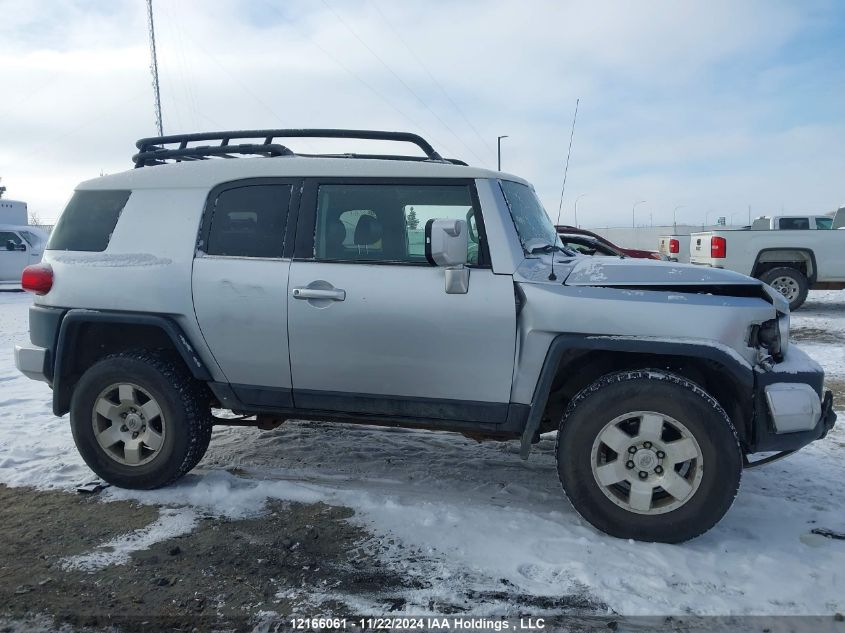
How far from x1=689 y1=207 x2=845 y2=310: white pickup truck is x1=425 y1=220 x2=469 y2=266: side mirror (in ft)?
31.8

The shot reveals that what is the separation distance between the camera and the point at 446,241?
321 cm

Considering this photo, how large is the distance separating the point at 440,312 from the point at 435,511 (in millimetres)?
1124

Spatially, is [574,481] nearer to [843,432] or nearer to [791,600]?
[791,600]

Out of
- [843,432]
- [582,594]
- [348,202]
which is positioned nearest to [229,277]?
[348,202]

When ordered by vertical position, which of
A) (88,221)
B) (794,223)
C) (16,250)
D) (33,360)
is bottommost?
(33,360)

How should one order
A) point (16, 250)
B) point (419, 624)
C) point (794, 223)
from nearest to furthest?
point (419, 624) < point (794, 223) < point (16, 250)

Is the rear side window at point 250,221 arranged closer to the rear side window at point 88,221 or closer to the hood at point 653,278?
the rear side window at point 88,221

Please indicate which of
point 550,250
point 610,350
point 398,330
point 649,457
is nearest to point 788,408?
point 649,457

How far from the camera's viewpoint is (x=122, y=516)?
3646mm

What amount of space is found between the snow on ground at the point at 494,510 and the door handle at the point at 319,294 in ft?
3.93

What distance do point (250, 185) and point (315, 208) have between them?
44cm

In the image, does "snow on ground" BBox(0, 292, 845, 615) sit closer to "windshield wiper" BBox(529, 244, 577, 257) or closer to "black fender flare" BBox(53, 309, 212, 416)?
"black fender flare" BBox(53, 309, 212, 416)

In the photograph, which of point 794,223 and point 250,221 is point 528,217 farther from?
point 794,223

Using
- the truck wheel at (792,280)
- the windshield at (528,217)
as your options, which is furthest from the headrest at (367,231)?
the truck wheel at (792,280)
